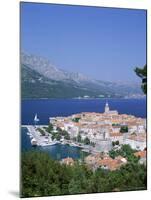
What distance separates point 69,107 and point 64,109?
0.27 feet

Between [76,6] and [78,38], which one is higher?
[76,6]

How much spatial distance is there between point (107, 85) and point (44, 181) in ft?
5.24

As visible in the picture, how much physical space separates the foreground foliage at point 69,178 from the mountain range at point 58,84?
0.86 m

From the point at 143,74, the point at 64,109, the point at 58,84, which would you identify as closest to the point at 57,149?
the point at 64,109

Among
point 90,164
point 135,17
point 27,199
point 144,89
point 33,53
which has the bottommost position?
point 27,199

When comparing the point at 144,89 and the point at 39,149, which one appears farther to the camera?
the point at 144,89

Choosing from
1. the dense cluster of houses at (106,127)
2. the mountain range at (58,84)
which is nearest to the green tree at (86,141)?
the dense cluster of houses at (106,127)

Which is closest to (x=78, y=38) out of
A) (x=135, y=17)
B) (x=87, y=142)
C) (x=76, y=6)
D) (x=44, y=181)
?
(x=76, y=6)

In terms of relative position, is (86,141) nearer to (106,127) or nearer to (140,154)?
(106,127)

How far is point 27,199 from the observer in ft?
21.3

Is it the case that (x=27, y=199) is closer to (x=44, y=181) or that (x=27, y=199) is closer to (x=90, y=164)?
(x=44, y=181)

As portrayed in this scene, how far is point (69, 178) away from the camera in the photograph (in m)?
6.71

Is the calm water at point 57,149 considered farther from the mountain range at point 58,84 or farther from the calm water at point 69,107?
the mountain range at point 58,84

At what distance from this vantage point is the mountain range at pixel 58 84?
6547 mm
